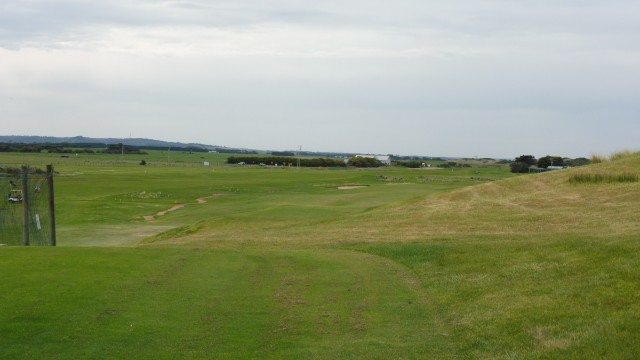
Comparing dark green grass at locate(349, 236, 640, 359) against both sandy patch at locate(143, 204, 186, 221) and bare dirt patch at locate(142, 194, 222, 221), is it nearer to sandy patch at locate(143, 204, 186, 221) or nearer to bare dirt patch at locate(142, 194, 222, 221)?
sandy patch at locate(143, 204, 186, 221)

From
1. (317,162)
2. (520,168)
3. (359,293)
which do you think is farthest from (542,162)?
(317,162)

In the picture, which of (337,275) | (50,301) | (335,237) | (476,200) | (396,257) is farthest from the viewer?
(476,200)

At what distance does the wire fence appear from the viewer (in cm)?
2758

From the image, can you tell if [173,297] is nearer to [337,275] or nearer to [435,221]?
[337,275]

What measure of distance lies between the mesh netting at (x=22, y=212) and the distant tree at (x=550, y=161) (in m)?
55.1

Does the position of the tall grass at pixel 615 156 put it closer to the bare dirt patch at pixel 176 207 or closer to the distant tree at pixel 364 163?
the bare dirt patch at pixel 176 207

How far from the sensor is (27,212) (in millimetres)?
27359

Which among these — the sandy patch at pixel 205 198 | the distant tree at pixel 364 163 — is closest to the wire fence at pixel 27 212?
the sandy patch at pixel 205 198

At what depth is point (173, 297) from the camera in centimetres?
1488

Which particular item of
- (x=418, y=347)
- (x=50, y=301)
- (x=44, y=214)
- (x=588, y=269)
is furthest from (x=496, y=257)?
(x=44, y=214)

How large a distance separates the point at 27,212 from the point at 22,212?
5.58 metres

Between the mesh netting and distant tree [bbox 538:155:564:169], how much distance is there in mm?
55142

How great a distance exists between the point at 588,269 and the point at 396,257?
8.09 meters

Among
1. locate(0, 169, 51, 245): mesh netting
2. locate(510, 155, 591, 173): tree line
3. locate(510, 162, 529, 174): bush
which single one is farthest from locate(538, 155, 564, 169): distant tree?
locate(0, 169, 51, 245): mesh netting
